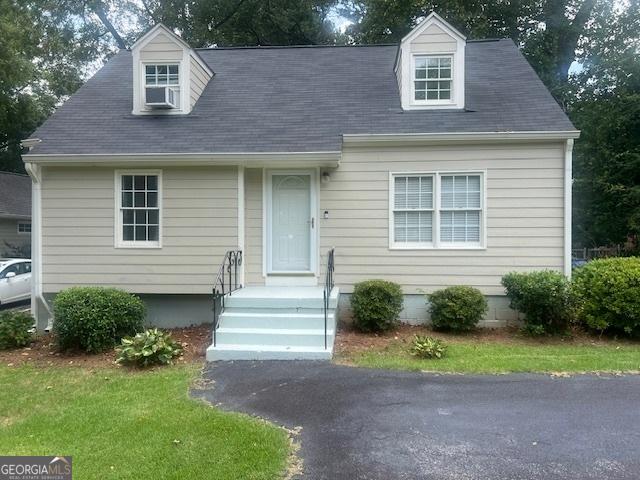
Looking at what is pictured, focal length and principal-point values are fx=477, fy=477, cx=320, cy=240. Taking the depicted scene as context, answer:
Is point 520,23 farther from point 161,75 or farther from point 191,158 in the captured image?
point 191,158

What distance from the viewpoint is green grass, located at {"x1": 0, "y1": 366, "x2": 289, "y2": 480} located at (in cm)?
352

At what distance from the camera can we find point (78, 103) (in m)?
9.97

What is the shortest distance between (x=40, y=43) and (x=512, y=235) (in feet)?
77.5

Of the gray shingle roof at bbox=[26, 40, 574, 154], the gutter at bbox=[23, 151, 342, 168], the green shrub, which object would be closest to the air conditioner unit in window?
the gray shingle roof at bbox=[26, 40, 574, 154]

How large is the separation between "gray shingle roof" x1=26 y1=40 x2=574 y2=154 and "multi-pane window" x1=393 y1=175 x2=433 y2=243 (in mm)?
922

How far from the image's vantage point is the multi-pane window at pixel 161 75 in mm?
9602

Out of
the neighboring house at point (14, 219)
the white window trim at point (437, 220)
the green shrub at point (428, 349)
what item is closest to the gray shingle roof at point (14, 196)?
the neighboring house at point (14, 219)

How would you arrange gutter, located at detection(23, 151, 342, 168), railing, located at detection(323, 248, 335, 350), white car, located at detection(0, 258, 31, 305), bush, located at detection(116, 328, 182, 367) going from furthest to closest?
white car, located at detection(0, 258, 31, 305)
gutter, located at detection(23, 151, 342, 168)
railing, located at detection(323, 248, 335, 350)
bush, located at detection(116, 328, 182, 367)

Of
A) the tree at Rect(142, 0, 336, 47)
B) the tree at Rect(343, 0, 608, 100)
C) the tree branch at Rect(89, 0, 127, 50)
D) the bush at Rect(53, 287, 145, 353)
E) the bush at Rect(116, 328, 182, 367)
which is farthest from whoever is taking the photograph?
the tree at Rect(142, 0, 336, 47)

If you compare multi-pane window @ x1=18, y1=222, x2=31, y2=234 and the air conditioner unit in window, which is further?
multi-pane window @ x1=18, y1=222, x2=31, y2=234

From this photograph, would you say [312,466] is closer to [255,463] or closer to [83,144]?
[255,463]

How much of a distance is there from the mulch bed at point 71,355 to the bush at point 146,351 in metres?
0.21

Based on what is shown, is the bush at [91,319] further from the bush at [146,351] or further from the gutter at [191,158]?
the gutter at [191,158]

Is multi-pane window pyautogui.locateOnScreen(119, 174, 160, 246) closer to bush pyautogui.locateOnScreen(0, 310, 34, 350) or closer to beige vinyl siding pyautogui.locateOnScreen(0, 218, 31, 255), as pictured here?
bush pyautogui.locateOnScreen(0, 310, 34, 350)
